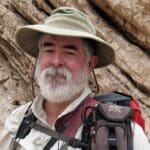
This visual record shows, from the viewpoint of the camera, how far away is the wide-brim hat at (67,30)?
150 inches

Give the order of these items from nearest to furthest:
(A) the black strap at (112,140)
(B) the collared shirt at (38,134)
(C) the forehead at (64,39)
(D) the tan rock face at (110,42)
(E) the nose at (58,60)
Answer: (A) the black strap at (112,140), (B) the collared shirt at (38,134), (E) the nose at (58,60), (C) the forehead at (64,39), (D) the tan rock face at (110,42)

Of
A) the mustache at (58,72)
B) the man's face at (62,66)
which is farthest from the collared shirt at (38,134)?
the mustache at (58,72)

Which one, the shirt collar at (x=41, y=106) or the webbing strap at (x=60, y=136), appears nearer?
the webbing strap at (x=60, y=136)

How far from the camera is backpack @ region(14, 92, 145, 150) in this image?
3357 mm

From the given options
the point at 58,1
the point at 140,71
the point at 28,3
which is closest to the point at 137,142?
the point at 140,71

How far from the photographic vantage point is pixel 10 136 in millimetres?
4004

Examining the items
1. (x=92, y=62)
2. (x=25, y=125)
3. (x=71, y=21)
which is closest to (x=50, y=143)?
(x=25, y=125)

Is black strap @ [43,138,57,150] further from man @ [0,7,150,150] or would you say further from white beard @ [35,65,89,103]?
white beard @ [35,65,89,103]

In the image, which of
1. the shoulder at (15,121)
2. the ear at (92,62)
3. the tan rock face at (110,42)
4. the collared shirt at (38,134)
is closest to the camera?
the collared shirt at (38,134)

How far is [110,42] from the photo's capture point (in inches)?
309

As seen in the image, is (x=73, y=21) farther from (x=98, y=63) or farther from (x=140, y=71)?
(x=140, y=71)

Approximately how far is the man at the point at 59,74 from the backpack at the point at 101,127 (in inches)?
1.5

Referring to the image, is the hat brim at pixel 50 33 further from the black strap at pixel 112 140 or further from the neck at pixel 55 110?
the black strap at pixel 112 140

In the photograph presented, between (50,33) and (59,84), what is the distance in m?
0.46
